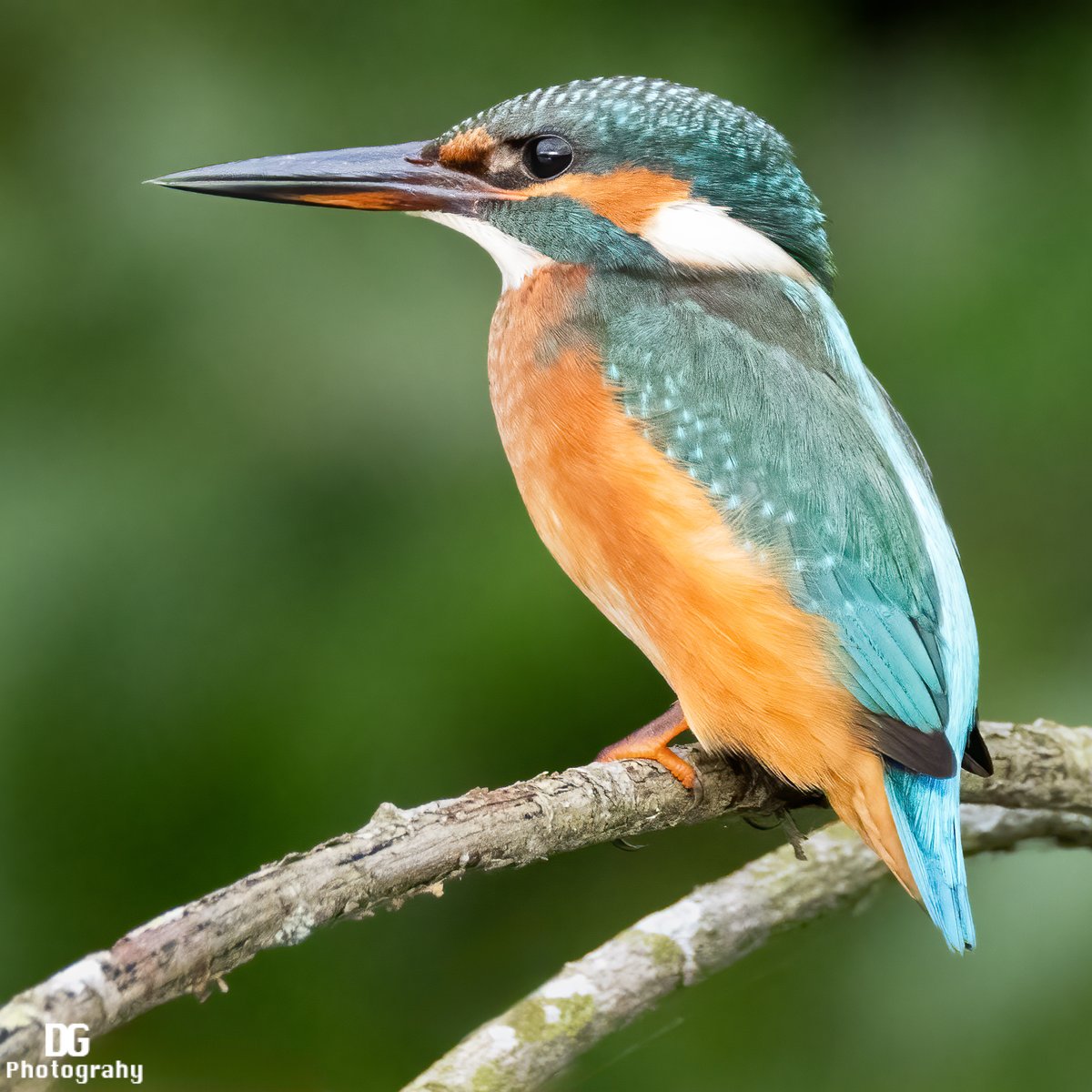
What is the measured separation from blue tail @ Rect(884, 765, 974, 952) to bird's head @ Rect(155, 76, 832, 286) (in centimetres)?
64

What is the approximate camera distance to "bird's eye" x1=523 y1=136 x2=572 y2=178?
1715mm

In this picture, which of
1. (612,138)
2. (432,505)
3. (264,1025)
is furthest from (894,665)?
(264,1025)

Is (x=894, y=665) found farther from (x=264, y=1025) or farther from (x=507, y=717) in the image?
(x=264, y=1025)

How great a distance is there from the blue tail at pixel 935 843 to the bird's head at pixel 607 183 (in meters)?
0.64

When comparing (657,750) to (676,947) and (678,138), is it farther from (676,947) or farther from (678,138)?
(678,138)

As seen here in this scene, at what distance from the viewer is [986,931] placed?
1965 millimetres

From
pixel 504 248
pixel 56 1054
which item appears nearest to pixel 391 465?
pixel 504 248

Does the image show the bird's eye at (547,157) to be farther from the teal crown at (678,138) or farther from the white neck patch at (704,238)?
the white neck patch at (704,238)

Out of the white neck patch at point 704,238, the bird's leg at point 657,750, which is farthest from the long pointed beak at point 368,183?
the bird's leg at point 657,750

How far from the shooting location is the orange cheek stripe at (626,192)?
1.70 m

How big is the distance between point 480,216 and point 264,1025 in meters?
1.17

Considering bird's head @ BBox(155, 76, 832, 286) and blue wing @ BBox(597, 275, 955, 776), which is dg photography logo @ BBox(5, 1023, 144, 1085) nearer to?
blue wing @ BBox(597, 275, 955, 776)

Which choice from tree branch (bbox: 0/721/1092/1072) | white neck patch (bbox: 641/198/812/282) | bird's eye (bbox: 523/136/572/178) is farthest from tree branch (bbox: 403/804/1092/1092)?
bird's eye (bbox: 523/136/572/178)

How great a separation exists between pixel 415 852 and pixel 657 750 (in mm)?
546
